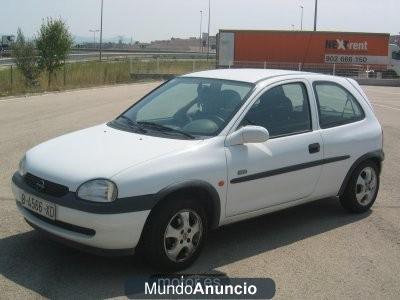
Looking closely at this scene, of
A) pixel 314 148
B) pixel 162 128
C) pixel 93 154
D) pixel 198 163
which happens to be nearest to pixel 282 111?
pixel 314 148

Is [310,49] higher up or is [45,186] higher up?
[310,49]

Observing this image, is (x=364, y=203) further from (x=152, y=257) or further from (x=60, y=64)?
(x=60, y=64)

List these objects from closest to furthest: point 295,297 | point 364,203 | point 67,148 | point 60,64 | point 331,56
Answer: point 295,297, point 67,148, point 364,203, point 60,64, point 331,56

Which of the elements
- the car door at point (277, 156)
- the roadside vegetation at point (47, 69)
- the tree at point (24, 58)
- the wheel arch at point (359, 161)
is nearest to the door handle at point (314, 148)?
the car door at point (277, 156)

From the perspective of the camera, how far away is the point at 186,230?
4492 mm

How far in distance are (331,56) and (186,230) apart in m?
40.9

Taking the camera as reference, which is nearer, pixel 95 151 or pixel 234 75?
pixel 95 151

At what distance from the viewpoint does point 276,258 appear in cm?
489

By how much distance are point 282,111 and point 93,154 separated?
1.88 metres

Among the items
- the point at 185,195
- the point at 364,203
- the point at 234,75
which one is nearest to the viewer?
the point at 185,195

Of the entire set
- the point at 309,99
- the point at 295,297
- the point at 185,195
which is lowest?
the point at 295,297

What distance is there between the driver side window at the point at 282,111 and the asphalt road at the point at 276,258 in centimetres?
103

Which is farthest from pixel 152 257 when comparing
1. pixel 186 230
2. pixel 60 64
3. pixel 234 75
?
pixel 60 64

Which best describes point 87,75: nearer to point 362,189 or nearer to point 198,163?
point 362,189
